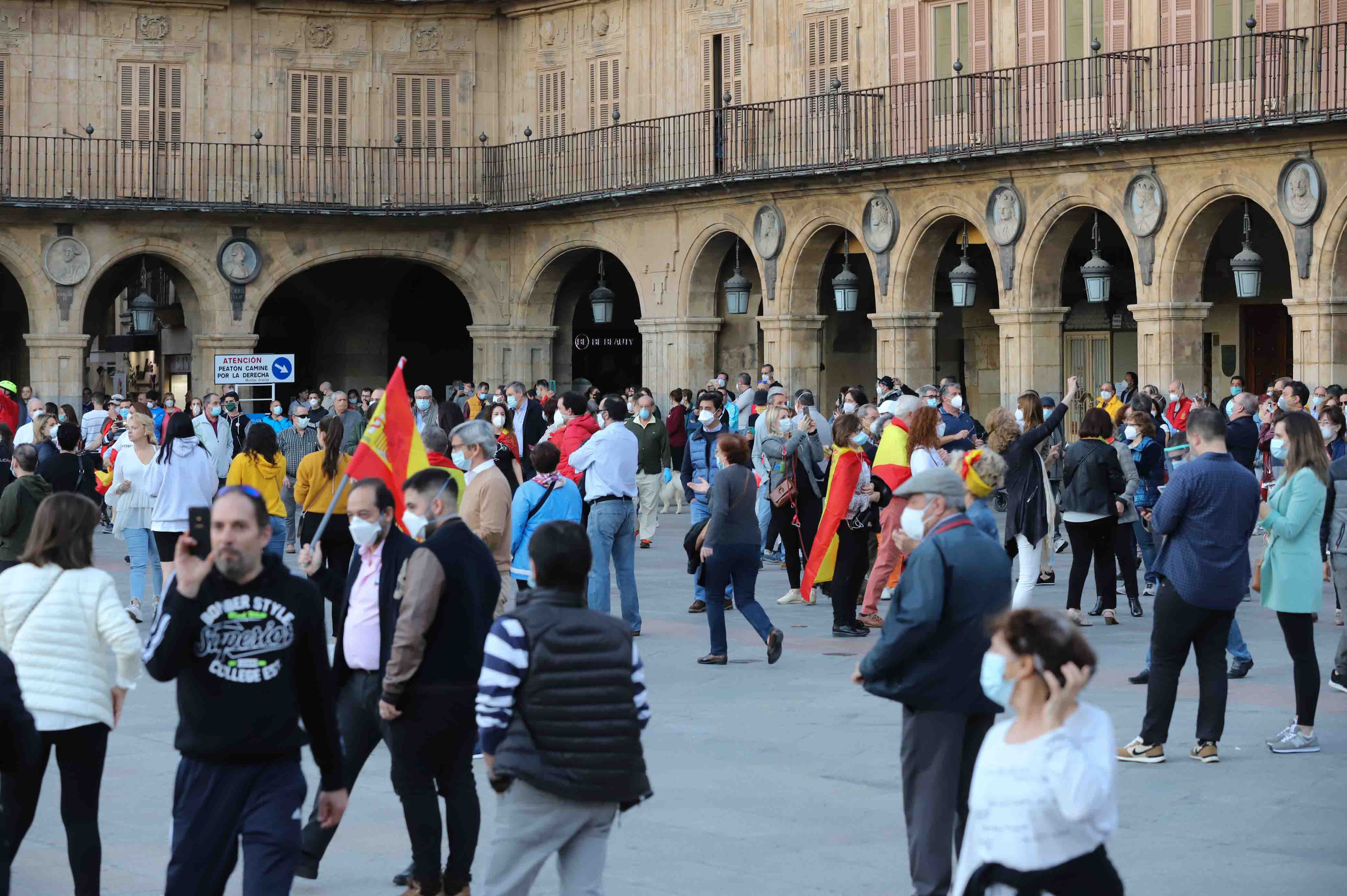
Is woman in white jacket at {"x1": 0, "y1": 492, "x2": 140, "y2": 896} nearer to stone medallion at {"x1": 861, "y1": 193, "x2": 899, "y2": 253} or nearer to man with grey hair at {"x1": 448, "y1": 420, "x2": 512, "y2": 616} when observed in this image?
man with grey hair at {"x1": 448, "y1": 420, "x2": 512, "y2": 616}

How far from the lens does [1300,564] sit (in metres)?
9.66

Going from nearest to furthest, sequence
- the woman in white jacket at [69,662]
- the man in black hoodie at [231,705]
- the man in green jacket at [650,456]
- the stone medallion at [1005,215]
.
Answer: the man in black hoodie at [231,705], the woman in white jacket at [69,662], the man in green jacket at [650,456], the stone medallion at [1005,215]

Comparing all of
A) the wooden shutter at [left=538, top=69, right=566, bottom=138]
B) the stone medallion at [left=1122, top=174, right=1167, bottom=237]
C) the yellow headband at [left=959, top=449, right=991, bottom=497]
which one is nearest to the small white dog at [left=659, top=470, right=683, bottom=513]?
the stone medallion at [left=1122, top=174, right=1167, bottom=237]

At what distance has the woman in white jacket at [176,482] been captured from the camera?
1369cm

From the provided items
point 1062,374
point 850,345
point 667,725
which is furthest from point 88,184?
point 667,725

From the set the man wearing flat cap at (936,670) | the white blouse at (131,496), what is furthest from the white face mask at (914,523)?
the white blouse at (131,496)

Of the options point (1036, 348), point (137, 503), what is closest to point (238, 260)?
point (1036, 348)

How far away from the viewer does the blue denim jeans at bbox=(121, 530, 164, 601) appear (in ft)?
48.9

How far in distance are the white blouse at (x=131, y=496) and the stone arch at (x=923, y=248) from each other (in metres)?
14.7

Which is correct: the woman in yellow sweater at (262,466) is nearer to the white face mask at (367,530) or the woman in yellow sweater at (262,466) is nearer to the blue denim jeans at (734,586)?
the blue denim jeans at (734,586)

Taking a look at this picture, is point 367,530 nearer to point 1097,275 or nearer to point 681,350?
point 1097,275

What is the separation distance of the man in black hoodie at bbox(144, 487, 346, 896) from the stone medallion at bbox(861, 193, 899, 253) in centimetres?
2277

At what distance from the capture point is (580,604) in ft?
19.5

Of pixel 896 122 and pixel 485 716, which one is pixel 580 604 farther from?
pixel 896 122
